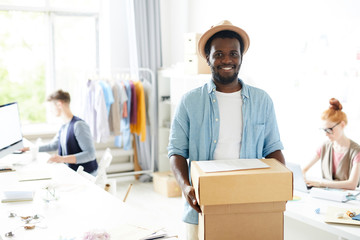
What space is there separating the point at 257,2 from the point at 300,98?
41.1 inches

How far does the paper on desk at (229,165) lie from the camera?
69.8 inches

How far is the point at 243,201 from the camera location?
1.73m

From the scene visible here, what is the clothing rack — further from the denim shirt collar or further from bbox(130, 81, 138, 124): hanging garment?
the denim shirt collar

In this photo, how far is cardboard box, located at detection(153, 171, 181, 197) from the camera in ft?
16.5

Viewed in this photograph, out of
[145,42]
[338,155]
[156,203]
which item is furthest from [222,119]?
[145,42]

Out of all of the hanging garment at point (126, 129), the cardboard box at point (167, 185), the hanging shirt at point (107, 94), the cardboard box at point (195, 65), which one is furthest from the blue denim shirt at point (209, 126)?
the hanging garment at point (126, 129)

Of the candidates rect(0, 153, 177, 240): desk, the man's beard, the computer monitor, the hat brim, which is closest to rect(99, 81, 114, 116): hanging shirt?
the computer monitor

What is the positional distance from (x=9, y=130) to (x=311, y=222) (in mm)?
2177

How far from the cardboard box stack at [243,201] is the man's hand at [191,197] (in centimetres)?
4

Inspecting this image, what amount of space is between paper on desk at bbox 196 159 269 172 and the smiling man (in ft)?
0.35

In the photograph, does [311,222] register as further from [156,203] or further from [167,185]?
[167,185]

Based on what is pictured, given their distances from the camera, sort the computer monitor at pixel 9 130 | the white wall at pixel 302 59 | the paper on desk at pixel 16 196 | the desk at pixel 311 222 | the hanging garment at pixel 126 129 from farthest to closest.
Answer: the hanging garment at pixel 126 129 → the white wall at pixel 302 59 → the computer monitor at pixel 9 130 → the paper on desk at pixel 16 196 → the desk at pixel 311 222

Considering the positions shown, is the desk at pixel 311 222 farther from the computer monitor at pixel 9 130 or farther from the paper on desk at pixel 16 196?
the computer monitor at pixel 9 130

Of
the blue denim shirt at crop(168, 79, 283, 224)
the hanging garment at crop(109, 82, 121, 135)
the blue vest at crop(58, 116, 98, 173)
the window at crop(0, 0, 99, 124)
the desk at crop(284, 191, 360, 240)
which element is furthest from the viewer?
the window at crop(0, 0, 99, 124)
